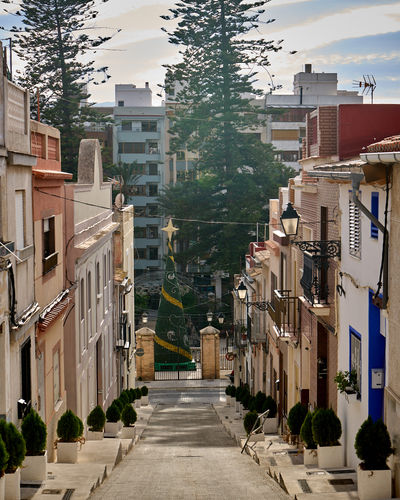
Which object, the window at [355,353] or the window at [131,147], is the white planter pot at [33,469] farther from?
the window at [131,147]

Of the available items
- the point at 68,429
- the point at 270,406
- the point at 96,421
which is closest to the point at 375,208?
the point at 68,429

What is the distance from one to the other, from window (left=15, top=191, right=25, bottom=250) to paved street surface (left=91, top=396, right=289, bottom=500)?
4274 mm

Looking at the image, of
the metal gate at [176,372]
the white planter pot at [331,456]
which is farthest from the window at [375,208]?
the metal gate at [176,372]

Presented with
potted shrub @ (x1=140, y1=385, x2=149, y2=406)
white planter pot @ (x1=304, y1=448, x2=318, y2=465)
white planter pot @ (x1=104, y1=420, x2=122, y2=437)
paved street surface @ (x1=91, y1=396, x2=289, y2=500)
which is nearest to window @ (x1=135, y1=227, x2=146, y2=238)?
potted shrub @ (x1=140, y1=385, x2=149, y2=406)

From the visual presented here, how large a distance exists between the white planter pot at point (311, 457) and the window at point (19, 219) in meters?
6.43

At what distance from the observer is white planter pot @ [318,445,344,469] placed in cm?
1477

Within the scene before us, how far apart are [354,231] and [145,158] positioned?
52455mm

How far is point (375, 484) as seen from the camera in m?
11.6

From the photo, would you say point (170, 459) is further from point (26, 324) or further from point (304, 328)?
point (26, 324)

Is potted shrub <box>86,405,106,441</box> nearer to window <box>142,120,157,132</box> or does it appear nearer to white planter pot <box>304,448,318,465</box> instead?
white planter pot <box>304,448,318,465</box>

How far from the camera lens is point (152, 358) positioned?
139ft

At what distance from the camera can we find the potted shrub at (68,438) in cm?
1598

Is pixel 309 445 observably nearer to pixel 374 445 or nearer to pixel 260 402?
pixel 374 445

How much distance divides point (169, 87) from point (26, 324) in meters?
41.5
